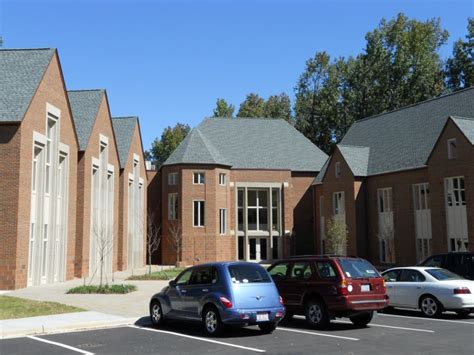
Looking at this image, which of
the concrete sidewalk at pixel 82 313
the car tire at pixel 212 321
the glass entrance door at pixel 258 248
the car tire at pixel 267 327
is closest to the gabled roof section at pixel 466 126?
the concrete sidewalk at pixel 82 313

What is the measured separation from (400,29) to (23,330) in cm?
5638

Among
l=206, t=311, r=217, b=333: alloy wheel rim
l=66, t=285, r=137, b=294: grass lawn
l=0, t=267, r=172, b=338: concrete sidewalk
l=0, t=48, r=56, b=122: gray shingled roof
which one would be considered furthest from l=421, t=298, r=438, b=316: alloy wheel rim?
l=0, t=48, r=56, b=122: gray shingled roof

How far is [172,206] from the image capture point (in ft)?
148

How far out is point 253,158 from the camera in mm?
49188

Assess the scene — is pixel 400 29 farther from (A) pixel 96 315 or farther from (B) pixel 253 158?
(A) pixel 96 315

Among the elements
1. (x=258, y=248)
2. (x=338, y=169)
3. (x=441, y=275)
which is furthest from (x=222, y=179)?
(x=441, y=275)

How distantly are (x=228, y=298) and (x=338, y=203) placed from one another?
101 feet

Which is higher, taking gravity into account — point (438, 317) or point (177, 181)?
point (177, 181)

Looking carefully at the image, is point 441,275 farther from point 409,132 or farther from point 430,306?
point 409,132

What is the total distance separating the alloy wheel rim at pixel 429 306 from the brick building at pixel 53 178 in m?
15.6

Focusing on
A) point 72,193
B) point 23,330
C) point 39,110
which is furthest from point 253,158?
point 23,330

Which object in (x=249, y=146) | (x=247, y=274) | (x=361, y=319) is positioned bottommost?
(x=361, y=319)

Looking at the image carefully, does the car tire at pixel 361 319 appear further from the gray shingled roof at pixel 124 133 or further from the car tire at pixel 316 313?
the gray shingled roof at pixel 124 133

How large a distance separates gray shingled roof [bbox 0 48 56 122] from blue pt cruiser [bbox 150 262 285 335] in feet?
43.7
